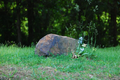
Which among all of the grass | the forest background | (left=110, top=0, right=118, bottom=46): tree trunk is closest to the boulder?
Result: the grass

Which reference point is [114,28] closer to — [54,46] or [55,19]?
[55,19]

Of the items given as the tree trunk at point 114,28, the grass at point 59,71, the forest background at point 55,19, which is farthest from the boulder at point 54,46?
the tree trunk at point 114,28

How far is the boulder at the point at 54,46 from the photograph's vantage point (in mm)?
6699

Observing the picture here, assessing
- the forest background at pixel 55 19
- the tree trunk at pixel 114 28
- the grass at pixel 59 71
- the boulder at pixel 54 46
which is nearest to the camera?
the grass at pixel 59 71

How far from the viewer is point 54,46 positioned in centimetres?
679

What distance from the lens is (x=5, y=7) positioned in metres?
15.8

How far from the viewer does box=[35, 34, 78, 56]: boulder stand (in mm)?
6699

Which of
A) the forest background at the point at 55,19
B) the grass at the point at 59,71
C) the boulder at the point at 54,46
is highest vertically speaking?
the forest background at the point at 55,19

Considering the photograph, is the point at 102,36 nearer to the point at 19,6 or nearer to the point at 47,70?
the point at 19,6

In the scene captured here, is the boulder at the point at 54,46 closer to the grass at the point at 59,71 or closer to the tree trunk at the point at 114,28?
the grass at the point at 59,71

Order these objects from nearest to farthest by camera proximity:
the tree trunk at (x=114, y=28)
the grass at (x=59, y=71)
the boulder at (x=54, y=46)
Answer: the grass at (x=59, y=71)
the boulder at (x=54, y=46)
the tree trunk at (x=114, y=28)

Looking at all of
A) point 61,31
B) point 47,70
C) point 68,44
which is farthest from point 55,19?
point 47,70

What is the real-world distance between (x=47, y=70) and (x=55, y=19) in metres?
12.5

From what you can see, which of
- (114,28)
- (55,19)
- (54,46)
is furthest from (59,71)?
(114,28)
